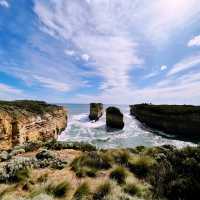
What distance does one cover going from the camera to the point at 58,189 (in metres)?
5.57

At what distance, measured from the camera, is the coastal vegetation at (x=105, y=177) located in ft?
17.7

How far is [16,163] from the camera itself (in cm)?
770

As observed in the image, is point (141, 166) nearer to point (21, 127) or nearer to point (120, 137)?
point (21, 127)

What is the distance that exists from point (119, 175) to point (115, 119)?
3796 cm

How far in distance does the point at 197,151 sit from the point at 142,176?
8.66 ft

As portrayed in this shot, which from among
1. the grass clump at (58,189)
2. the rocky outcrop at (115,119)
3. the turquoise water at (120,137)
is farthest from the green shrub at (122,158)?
the rocky outcrop at (115,119)

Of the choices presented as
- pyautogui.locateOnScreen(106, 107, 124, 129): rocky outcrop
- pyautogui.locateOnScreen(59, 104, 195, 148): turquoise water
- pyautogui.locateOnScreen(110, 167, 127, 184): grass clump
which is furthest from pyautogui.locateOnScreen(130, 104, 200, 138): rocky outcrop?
pyautogui.locateOnScreen(110, 167, 127, 184): grass clump

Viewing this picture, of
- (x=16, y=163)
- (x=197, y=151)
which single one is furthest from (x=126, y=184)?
(x=16, y=163)

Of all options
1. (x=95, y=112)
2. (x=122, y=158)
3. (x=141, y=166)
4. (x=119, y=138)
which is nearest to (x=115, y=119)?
(x=119, y=138)

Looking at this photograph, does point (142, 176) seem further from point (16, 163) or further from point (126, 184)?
point (16, 163)

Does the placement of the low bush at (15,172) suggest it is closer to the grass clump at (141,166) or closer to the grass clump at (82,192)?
the grass clump at (82,192)

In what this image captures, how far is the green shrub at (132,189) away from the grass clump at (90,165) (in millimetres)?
1522

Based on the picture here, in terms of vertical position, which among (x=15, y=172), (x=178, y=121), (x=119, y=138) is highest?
(x=178, y=121)

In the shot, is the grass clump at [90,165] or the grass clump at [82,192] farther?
the grass clump at [90,165]
